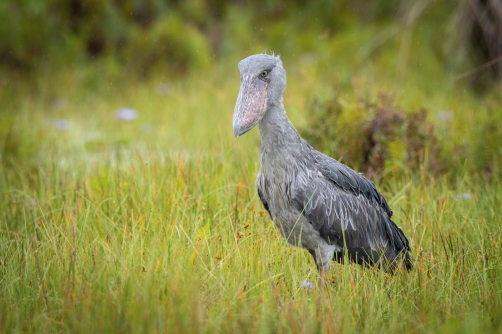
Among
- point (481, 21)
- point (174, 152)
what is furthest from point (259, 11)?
point (174, 152)

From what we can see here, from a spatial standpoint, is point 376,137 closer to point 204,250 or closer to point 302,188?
Answer: point 302,188

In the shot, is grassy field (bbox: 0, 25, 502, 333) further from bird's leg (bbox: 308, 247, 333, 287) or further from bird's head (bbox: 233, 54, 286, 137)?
bird's head (bbox: 233, 54, 286, 137)

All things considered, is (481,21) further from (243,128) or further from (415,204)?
(243,128)

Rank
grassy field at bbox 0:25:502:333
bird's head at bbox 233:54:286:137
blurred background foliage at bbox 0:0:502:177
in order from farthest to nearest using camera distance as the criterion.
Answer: blurred background foliage at bbox 0:0:502:177, bird's head at bbox 233:54:286:137, grassy field at bbox 0:25:502:333

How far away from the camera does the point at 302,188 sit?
10.5 ft

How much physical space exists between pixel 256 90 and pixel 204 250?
2.80 feet

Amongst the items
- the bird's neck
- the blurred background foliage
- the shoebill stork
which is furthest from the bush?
the bird's neck

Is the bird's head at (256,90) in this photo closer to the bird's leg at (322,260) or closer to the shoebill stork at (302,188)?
the shoebill stork at (302,188)

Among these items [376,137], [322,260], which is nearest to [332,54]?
[376,137]

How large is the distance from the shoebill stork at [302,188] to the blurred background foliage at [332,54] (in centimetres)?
123

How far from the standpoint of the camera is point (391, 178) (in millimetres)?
4652

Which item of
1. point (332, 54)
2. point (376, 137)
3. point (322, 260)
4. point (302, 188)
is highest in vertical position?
point (332, 54)

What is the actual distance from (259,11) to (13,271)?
878 centimetres

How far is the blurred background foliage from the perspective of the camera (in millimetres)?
4910
